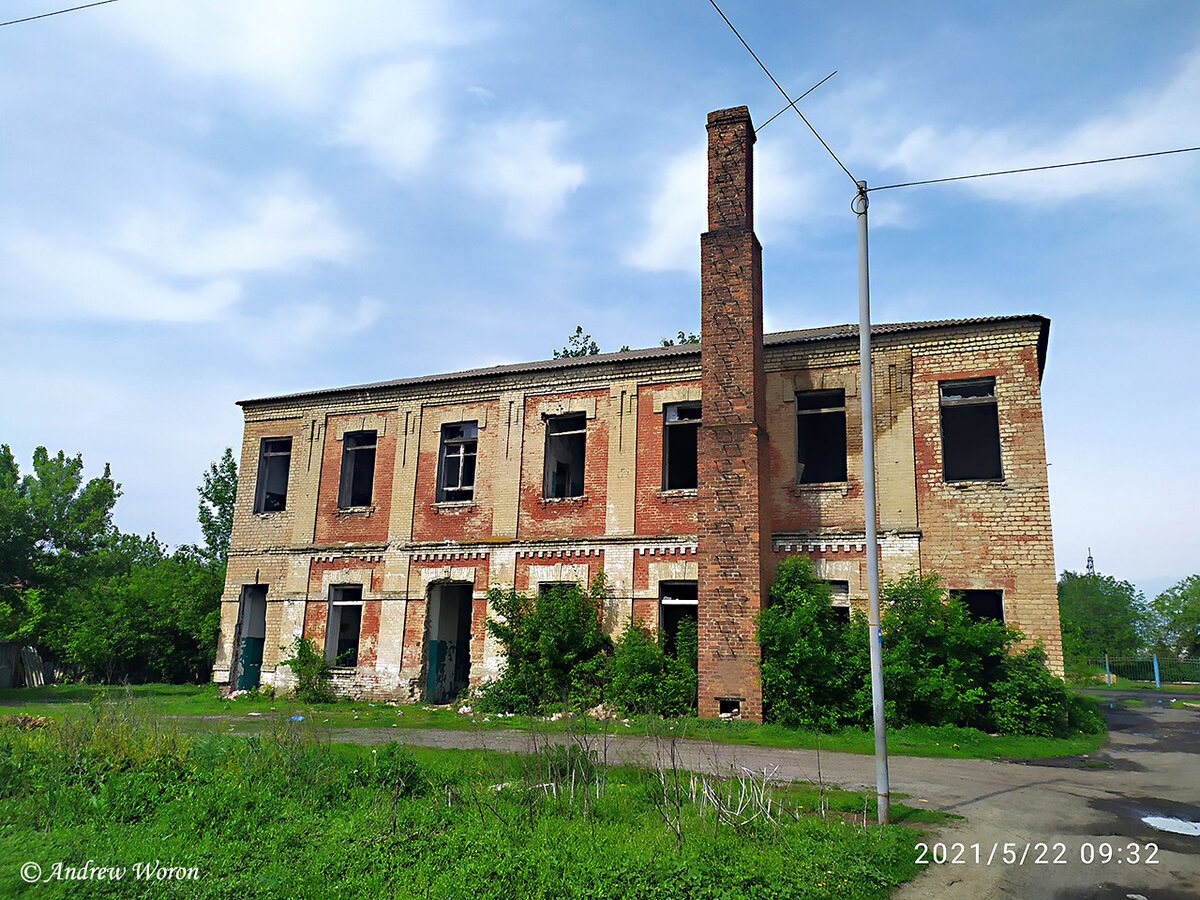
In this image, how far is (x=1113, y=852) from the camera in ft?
21.6

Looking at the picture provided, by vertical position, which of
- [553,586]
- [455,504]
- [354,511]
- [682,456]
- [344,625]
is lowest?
[344,625]

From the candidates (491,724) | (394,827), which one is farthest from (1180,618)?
(394,827)

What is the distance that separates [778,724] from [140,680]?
22429 millimetres

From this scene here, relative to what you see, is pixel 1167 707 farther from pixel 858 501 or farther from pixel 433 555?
pixel 433 555

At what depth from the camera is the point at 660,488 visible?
17688 mm

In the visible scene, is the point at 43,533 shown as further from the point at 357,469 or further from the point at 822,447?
the point at 822,447

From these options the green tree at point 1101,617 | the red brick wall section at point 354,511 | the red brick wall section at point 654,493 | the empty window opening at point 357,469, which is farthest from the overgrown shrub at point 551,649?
the green tree at point 1101,617

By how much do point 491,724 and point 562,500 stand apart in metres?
5.56

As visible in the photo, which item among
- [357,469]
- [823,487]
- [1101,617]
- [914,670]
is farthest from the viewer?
[1101,617]

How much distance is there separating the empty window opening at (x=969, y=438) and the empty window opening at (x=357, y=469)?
49.2 feet

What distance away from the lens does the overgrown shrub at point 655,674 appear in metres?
15.3

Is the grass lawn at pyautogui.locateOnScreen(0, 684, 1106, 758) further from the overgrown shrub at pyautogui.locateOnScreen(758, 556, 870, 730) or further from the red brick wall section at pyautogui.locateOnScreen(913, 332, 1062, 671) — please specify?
the red brick wall section at pyautogui.locateOnScreen(913, 332, 1062, 671)

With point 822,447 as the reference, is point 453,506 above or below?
below

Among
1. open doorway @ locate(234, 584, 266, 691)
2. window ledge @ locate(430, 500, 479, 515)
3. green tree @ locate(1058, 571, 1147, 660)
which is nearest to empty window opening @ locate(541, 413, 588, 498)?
window ledge @ locate(430, 500, 479, 515)
